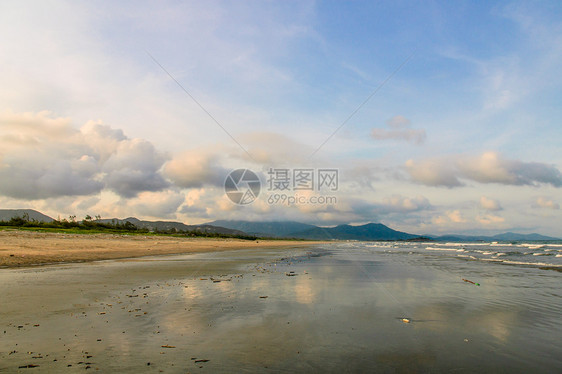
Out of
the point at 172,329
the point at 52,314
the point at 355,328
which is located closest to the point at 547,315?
the point at 355,328

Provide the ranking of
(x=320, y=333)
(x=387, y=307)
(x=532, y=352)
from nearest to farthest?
(x=532, y=352)
(x=320, y=333)
(x=387, y=307)

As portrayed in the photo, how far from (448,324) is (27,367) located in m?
9.91

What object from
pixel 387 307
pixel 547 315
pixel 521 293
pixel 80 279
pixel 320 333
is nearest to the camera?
pixel 320 333

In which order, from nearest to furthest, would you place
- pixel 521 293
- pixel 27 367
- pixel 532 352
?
pixel 27 367
pixel 532 352
pixel 521 293

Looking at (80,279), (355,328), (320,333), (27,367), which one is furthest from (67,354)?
(80,279)

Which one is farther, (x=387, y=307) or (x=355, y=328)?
(x=387, y=307)

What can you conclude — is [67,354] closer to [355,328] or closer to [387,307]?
[355,328]

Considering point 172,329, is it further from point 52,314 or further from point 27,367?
point 52,314

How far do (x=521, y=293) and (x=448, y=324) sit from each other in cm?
774

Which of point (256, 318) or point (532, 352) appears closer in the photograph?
point (532, 352)

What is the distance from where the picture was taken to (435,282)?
17672 millimetres

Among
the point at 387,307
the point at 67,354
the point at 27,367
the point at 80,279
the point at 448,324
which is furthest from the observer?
the point at 80,279

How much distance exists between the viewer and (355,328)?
8.67 metres

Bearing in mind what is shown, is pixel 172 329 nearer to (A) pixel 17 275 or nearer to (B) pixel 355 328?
(B) pixel 355 328
